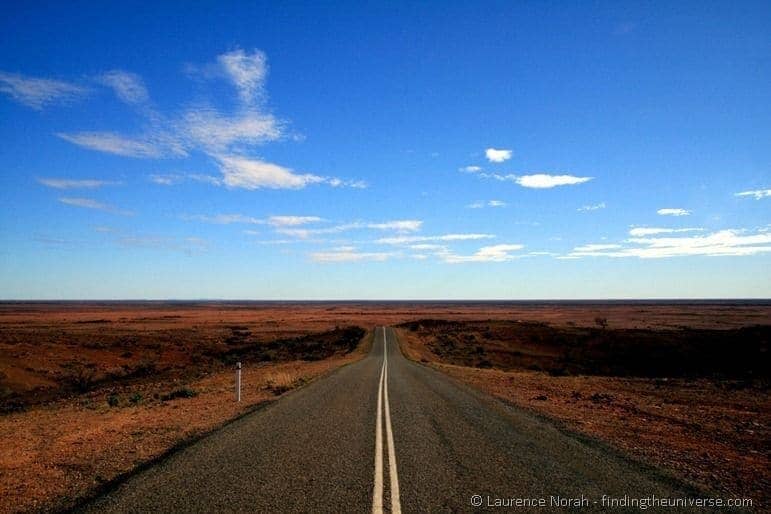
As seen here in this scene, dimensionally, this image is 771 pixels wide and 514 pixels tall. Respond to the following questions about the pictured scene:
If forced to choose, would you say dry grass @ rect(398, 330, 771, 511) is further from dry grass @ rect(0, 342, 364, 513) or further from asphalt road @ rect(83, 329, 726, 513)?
dry grass @ rect(0, 342, 364, 513)

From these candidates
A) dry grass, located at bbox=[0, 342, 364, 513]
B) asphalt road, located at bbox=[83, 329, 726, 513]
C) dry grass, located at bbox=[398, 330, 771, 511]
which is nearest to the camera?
asphalt road, located at bbox=[83, 329, 726, 513]

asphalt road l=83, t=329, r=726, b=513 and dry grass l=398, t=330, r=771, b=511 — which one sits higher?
asphalt road l=83, t=329, r=726, b=513

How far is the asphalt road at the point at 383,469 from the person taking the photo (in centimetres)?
590

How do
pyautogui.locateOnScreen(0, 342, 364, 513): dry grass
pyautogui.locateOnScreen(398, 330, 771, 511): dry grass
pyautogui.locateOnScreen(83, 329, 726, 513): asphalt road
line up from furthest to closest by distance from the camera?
pyautogui.locateOnScreen(398, 330, 771, 511): dry grass → pyautogui.locateOnScreen(0, 342, 364, 513): dry grass → pyautogui.locateOnScreen(83, 329, 726, 513): asphalt road

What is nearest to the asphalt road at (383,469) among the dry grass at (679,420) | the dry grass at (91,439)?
the dry grass at (91,439)

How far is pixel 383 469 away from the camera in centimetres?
716

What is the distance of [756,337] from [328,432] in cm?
4578

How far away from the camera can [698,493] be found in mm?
6477

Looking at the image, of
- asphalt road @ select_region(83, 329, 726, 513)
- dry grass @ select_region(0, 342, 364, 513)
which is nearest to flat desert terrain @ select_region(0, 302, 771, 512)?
dry grass @ select_region(0, 342, 364, 513)

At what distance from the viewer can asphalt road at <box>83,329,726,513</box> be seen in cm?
590

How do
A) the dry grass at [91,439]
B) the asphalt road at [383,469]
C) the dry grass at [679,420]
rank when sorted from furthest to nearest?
1. the dry grass at [679,420]
2. the dry grass at [91,439]
3. the asphalt road at [383,469]

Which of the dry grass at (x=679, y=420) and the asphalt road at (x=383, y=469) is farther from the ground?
the asphalt road at (x=383, y=469)

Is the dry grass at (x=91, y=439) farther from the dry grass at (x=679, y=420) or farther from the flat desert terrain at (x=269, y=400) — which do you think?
the dry grass at (x=679, y=420)

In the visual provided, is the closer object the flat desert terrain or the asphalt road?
the asphalt road
